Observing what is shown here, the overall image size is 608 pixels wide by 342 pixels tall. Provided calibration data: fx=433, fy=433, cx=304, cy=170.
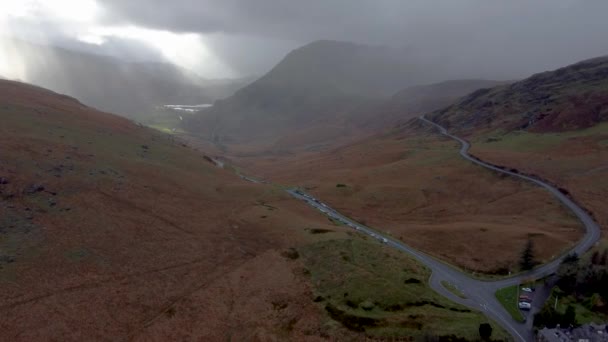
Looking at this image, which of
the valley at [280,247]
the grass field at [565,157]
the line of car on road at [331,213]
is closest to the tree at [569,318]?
the valley at [280,247]

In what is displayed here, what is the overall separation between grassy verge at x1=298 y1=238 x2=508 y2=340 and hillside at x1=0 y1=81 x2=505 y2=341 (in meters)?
0.19

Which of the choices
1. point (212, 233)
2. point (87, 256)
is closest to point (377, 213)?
point (212, 233)

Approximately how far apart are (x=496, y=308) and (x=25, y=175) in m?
67.7

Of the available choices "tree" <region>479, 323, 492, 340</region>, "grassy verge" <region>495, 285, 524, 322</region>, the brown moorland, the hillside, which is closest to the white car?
"grassy verge" <region>495, 285, 524, 322</region>

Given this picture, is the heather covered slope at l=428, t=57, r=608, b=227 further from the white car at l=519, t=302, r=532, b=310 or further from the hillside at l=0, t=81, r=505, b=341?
the hillside at l=0, t=81, r=505, b=341

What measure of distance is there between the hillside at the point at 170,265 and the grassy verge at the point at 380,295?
188 millimetres

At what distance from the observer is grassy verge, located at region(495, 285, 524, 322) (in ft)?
143

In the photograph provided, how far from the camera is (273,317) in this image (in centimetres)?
4553

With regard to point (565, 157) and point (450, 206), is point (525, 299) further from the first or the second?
point (565, 157)

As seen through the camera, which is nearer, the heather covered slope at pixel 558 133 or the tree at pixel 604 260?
the tree at pixel 604 260

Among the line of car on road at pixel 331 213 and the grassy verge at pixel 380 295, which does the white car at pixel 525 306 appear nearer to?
the grassy verge at pixel 380 295

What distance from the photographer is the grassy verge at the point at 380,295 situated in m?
40.2

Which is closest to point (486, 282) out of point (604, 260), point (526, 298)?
point (526, 298)

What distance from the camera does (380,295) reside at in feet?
155
